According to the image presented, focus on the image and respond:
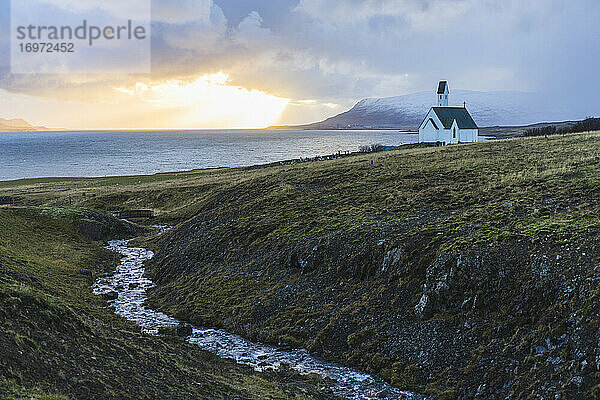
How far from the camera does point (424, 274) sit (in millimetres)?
23594

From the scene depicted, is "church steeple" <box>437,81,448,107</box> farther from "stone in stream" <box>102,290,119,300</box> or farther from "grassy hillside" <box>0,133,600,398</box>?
"stone in stream" <box>102,290,119,300</box>

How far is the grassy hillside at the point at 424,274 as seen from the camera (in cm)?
1783

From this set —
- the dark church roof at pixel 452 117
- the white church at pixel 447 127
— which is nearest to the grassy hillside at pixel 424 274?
the white church at pixel 447 127

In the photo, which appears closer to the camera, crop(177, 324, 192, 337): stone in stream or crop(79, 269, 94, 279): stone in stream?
crop(177, 324, 192, 337): stone in stream

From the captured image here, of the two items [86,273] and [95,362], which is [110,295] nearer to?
[86,273]

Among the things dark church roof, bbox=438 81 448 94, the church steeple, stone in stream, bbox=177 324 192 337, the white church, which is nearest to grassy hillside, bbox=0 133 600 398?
stone in stream, bbox=177 324 192 337

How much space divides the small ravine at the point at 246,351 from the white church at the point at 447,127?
3432 inches

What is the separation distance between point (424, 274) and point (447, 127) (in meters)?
88.2

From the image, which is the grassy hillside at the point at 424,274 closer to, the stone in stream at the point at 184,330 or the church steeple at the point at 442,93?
the stone in stream at the point at 184,330

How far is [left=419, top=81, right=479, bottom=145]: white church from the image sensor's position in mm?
105250

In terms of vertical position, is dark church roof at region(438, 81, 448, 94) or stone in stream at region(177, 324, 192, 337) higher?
dark church roof at region(438, 81, 448, 94)

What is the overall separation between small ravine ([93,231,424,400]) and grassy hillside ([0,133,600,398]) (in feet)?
2.42

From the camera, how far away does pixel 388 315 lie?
2250 centimetres

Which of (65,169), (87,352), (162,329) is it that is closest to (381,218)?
(162,329)
